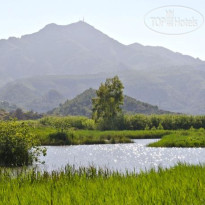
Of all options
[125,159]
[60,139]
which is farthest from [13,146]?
[60,139]

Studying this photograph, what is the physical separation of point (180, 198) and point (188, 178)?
3440mm

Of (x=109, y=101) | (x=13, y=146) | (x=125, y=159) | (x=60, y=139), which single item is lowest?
(x=125, y=159)

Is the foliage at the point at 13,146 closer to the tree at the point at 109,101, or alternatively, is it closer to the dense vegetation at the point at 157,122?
the dense vegetation at the point at 157,122

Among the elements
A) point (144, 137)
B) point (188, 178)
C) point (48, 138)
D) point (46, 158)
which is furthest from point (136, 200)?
point (144, 137)

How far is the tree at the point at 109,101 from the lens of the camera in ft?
280

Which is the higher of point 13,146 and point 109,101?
point 109,101

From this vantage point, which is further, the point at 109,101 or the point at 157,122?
the point at 157,122

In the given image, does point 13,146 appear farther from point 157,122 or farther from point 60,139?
point 157,122

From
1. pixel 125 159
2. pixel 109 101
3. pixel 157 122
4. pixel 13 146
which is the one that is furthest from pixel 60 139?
pixel 157 122

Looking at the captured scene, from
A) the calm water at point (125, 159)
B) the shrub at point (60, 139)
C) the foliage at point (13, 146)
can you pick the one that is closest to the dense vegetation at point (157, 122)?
the shrub at point (60, 139)

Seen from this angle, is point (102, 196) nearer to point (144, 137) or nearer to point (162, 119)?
point (144, 137)

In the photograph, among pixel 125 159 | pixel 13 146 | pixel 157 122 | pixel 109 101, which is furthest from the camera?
pixel 157 122

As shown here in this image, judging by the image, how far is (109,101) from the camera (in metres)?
85.4

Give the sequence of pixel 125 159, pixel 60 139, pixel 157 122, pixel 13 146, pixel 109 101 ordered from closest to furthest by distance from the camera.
A: 1. pixel 13 146
2. pixel 125 159
3. pixel 60 139
4. pixel 109 101
5. pixel 157 122
